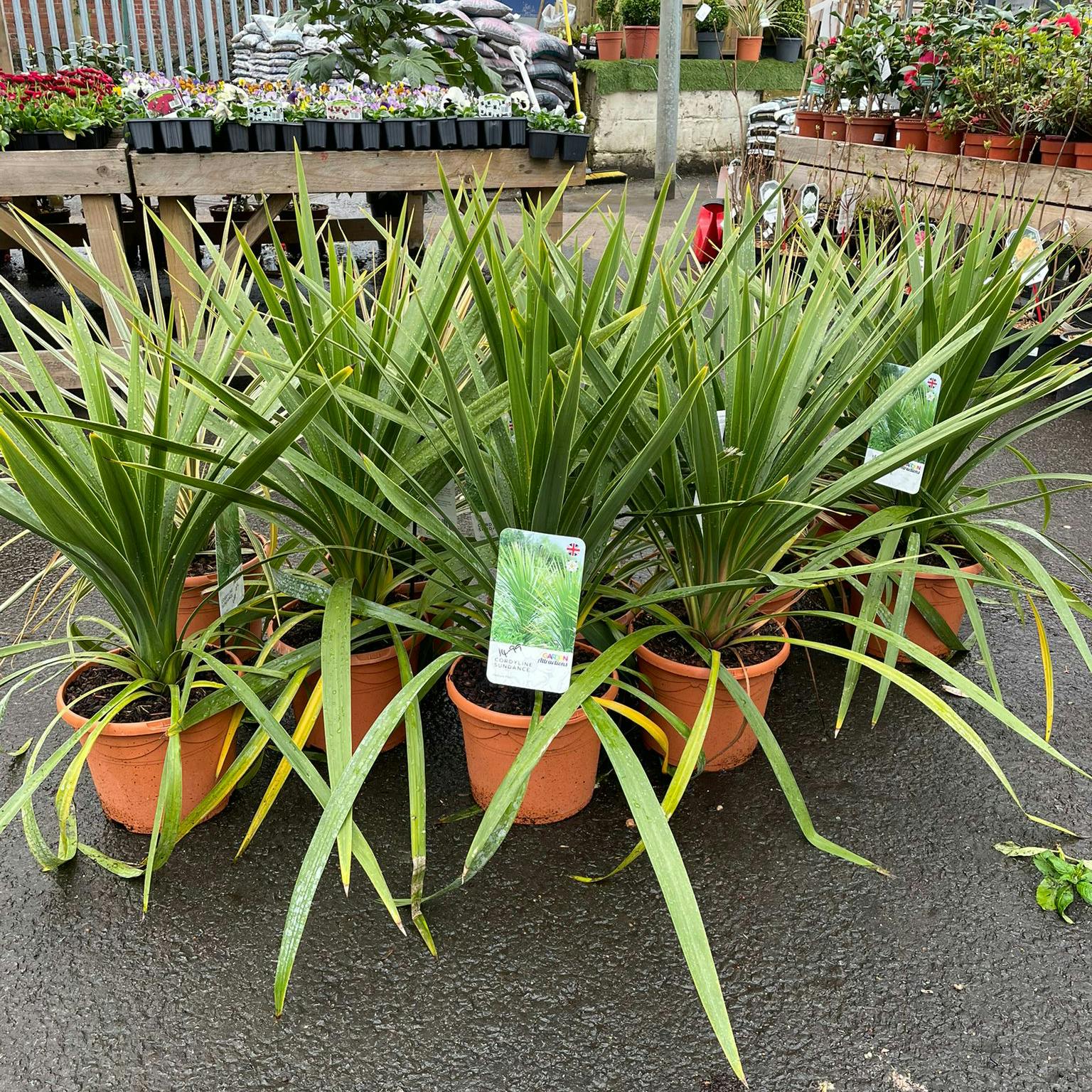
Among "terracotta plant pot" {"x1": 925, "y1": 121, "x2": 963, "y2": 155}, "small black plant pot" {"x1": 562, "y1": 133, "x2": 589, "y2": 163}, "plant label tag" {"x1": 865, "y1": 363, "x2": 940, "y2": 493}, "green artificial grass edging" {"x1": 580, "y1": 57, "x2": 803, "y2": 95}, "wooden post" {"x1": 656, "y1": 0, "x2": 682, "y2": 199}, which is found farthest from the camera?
"green artificial grass edging" {"x1": 580, "y1": 57, "x2": 803, "y2": 95}

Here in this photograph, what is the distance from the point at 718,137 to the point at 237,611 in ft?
26.9

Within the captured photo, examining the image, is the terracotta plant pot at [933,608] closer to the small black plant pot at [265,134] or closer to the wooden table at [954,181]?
the wooden table at [954,181]

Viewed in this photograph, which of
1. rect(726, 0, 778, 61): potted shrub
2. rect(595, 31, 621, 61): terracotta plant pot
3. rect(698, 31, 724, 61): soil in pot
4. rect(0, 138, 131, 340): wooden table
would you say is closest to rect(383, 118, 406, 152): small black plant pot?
rect(0, 138, 131, 340): wooden table

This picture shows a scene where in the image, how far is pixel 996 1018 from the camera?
108 cm

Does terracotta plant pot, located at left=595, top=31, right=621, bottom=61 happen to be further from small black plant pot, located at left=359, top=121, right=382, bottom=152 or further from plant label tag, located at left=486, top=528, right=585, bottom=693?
plant label tag, located at left=486, top=528, right=585, bottom=693

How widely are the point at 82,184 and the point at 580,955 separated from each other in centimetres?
255

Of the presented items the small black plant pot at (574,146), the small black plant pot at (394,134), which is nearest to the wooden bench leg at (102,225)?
the small black plant pot at (394,134)

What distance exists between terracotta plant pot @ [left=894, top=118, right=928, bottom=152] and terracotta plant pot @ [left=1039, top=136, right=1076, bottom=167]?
30.3 inches

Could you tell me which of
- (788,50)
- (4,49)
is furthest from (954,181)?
(788,50)

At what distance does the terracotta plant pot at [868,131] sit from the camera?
13.8 feet

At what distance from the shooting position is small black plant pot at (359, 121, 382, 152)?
3082 mm

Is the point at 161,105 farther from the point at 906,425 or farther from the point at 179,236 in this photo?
the point at 906,425

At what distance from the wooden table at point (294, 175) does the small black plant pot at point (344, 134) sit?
0.33 ft

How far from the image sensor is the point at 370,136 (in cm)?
310
